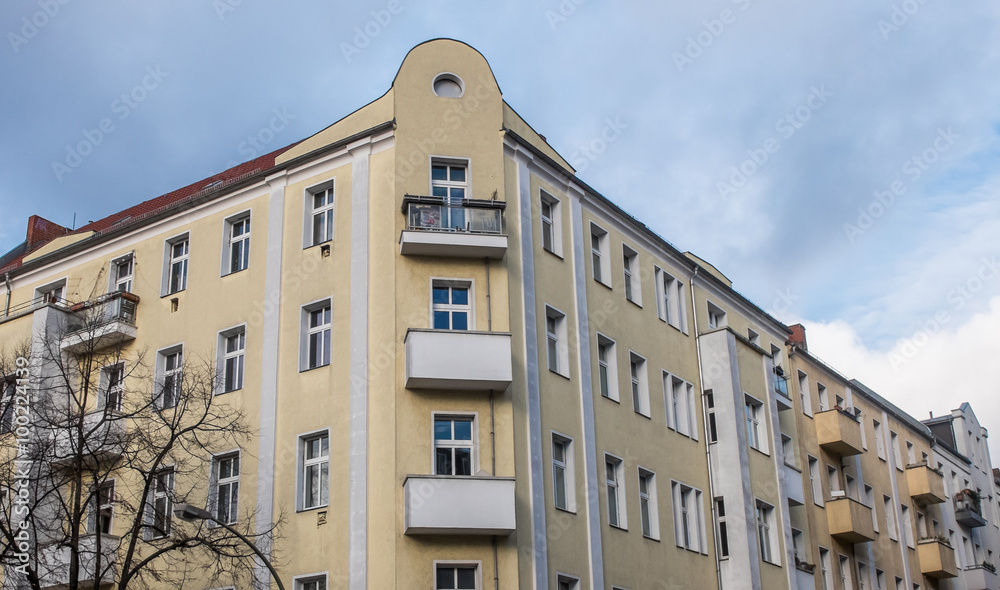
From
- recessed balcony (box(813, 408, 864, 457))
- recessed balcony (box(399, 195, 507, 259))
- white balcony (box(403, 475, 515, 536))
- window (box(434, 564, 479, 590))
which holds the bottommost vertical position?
window (box(434, 564, 479, 590))

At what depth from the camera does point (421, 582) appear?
2527 centimetres

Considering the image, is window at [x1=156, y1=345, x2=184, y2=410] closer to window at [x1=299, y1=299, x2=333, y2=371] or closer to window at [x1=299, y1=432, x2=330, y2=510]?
window at [x1=299, y1=299, x2=333, y2=371]

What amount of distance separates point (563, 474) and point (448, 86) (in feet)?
34.4

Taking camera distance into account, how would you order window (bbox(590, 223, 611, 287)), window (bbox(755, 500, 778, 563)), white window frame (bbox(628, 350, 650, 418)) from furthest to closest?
window (bbox(755, 500, 778, 563)), window (bbox(590, 223, 611, 287)), white window frame (bbox(628, 350, 650, 418))

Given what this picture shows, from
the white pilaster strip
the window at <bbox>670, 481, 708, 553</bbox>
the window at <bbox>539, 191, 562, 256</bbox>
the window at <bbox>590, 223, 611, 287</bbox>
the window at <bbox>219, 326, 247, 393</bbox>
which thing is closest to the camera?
the white pilaster strip

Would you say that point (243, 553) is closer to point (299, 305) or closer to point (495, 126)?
point (299, 305)

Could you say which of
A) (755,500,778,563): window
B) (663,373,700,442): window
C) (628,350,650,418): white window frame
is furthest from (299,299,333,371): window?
(755,500,778,563): window

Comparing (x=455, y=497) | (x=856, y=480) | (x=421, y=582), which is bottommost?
(x=421, y=582)

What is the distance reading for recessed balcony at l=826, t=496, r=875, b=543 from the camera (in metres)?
41.4

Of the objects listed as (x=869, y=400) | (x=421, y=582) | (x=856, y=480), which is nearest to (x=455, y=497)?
(x=421, y=582)

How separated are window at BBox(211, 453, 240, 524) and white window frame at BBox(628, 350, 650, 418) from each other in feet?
36.5

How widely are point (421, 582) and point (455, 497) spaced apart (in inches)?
77.2

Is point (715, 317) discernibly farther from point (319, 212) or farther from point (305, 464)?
point (305, 464)

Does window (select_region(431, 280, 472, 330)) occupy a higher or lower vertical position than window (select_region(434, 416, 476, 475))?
higher
